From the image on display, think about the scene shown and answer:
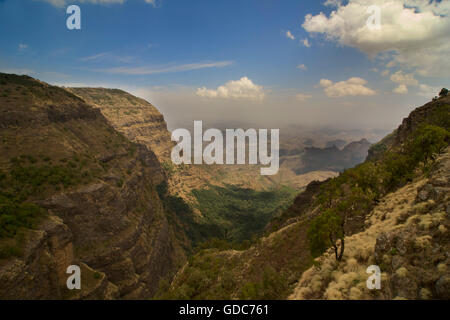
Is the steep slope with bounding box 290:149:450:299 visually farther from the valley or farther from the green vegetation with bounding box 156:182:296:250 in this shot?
the green vegetation with bounding box 156:182:296:250

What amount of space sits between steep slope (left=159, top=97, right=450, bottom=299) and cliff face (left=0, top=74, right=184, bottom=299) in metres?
21.1

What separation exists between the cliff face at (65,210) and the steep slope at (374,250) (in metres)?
21.1

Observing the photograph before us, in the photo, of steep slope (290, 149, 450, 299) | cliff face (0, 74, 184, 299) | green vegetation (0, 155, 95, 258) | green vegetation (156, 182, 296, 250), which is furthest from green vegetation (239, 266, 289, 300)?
green vegetation (156, 182, 296, 250)

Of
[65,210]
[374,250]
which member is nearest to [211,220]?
[65,210]

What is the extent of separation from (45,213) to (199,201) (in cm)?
13575

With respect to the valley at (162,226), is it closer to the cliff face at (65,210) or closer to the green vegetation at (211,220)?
the cliff face at (65,210)

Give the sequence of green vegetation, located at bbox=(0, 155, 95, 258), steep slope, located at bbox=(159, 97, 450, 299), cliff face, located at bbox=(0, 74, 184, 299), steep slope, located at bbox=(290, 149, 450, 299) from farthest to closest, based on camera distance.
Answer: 1. cliff face, located at bbox=(0, 74, 184, 299)
2. green vegetation, located at bbox=(0, 155, 95, 258)
3. steep slope, located at bbox=(159, 97, 450, 299)
4. steep slope, located at bbox=(290, 149, 450, 299)

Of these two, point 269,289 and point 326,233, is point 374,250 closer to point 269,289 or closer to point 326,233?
point 326,233

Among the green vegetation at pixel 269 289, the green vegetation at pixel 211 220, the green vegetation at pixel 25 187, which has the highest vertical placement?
the green vegetation at pixel 25 187

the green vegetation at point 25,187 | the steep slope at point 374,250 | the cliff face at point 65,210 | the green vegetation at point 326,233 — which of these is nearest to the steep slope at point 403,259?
the steep slope at point 374,250

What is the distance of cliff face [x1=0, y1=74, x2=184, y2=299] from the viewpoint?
38500mm

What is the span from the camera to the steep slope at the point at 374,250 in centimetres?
1431

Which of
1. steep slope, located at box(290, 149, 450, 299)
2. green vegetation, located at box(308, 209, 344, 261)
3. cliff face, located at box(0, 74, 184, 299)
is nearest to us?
steep slope, located at box(290, 149, 450, 299)
